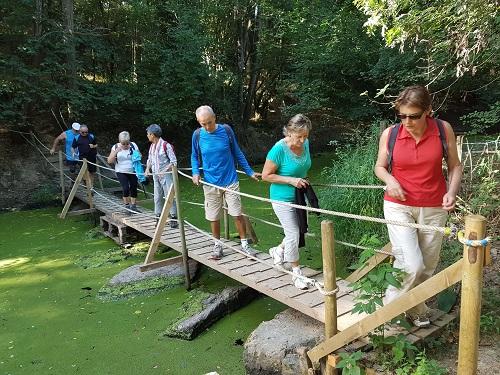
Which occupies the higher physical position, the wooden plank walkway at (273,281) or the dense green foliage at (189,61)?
the dense green foliage at (189,61)

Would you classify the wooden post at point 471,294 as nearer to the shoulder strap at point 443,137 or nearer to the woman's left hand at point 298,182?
the shoulder strap at point 443,137

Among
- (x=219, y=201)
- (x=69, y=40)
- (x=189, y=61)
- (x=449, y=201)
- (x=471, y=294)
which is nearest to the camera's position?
(x=471, y=294)

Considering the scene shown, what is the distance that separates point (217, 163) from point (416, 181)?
6.69 feet

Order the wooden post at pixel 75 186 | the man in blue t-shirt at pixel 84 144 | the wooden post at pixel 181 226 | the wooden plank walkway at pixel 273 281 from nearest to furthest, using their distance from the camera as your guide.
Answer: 1. the wooden plank walkway at pixel 273 281
2. the wooden post at pixel 181 226
3. the wooden post at pixel 75 186
4. the man in blue t-shirt at pixel 84 144

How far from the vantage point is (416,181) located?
2.24 metres

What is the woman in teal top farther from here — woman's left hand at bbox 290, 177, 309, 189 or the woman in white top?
the woman in white top

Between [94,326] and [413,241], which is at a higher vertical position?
[413,241]

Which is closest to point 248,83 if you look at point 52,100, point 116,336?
point 52,100

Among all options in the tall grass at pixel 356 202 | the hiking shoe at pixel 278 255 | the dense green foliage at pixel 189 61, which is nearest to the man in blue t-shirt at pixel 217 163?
the hiking shoe at pixel 278 255

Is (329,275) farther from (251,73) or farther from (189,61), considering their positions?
(251,73)

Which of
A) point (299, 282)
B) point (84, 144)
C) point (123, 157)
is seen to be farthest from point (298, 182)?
point (84, 144)

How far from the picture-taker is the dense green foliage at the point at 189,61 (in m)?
8.62

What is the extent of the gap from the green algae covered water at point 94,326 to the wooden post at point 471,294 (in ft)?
5.80

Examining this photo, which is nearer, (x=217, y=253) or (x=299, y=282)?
(x=299, y=282)
